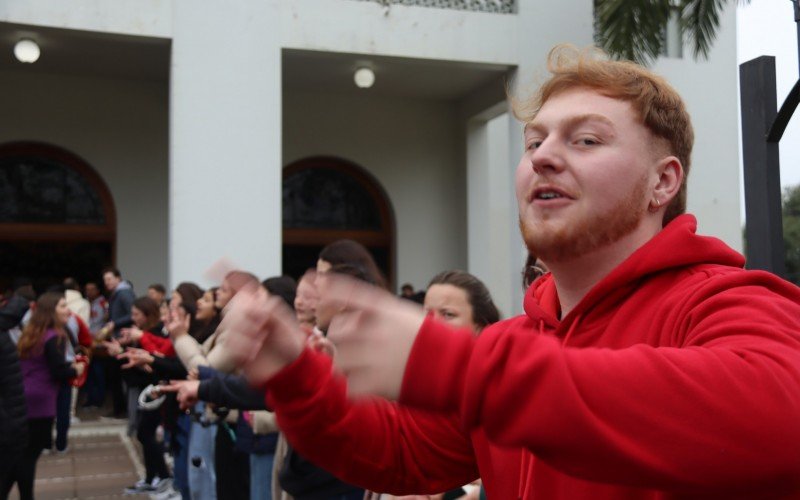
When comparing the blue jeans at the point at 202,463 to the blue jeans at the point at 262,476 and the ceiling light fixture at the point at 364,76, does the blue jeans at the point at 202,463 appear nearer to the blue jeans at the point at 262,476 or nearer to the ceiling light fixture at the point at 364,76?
the blue jeans at the point at 262,476

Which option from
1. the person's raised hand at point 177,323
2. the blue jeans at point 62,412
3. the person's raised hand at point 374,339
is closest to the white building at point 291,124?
the blue jeans at point 62,412

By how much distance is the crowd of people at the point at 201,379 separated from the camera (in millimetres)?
3559

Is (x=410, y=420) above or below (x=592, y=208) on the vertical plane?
below

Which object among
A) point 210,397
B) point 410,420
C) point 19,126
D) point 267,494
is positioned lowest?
point 267,494

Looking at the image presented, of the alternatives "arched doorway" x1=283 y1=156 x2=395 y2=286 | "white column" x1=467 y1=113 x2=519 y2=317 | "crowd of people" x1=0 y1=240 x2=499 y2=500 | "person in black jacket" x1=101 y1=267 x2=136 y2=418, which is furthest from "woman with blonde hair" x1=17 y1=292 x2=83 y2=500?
"white column" x1=467 y1=113 x2=519 y2=317

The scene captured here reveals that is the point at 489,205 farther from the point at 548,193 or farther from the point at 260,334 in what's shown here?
the point at 260,334

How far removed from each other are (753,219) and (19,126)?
492 inches

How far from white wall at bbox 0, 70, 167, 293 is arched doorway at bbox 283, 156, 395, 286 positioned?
214 centimetres

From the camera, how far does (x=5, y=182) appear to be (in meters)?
13.0

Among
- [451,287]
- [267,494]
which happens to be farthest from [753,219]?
[267,494]

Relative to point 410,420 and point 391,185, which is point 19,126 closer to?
point 391,185

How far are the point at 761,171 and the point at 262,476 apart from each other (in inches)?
134

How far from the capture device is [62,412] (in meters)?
9.16

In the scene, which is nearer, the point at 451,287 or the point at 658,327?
the point at 658,327
